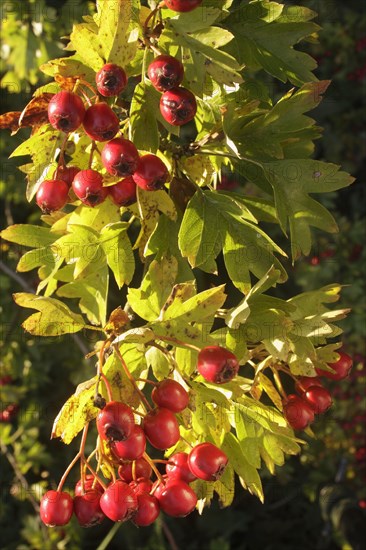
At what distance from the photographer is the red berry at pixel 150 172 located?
961 millimetres

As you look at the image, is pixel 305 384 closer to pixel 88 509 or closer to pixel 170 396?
pixel 170 396

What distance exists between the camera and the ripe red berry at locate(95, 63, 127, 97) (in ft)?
2.97

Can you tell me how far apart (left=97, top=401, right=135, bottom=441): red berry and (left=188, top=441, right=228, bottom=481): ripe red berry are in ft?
0.38

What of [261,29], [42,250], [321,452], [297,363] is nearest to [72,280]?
[42,250]

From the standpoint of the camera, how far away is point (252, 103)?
1.04 m

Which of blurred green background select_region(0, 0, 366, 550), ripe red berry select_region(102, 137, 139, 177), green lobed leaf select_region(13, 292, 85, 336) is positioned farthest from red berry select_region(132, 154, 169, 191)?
blurred green background select_region(0, 0, 366, 550)

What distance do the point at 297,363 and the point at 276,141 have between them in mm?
340

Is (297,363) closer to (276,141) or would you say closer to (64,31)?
(276,141)

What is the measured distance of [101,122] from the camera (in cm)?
93

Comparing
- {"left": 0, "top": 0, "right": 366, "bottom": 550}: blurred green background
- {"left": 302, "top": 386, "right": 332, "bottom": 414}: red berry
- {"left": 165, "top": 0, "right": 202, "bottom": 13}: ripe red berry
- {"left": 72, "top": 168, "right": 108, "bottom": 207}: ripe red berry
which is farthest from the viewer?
{"left": 0, "top": 0, "right": 366, "bottom": 550}: blurred green background

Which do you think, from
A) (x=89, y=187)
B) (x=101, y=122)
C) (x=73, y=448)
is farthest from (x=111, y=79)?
(x=73, y=448)

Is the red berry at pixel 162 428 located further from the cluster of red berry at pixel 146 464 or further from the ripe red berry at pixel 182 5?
the ripe red berry at pixel 182 5

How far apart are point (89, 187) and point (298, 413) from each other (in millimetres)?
480

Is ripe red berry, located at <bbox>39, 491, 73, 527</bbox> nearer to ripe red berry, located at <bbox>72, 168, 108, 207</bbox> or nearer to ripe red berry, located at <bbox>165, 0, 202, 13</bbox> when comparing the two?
ripe red berry, located at <bbox>72, 168, 108, 207</bbox>
